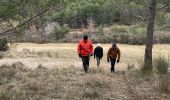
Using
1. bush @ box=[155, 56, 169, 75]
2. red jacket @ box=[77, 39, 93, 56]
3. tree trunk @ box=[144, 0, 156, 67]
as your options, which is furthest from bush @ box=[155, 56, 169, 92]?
red jacket @ box=[77, 39, 93, 56]

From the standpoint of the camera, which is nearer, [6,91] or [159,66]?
[6,91]

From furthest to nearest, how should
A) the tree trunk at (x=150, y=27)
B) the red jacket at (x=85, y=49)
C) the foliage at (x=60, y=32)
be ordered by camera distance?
the foliage at (x=60, y=32)
the red jacket at (x=85, y=49)
the tree trunk at (x=150, y=27)

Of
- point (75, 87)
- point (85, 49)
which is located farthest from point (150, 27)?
point (75, 87)

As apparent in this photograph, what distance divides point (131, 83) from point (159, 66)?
6.13ft

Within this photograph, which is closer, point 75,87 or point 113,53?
point 75,87

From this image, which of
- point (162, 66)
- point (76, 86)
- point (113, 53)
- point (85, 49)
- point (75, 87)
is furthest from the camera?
point (113, 53)

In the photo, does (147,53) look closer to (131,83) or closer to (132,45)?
(131,83)

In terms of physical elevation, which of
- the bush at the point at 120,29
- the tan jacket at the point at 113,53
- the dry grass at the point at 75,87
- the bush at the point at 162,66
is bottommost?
the dry grass at the point at 75,87

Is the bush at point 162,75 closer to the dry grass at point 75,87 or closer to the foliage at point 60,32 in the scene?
the dry grass at point 75,87

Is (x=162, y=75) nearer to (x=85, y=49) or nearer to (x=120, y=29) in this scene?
(x=85, y=49)

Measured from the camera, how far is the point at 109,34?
181ft

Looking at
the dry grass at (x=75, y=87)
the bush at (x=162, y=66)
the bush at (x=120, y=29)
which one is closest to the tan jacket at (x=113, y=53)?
the dry grass at (x=75, y=87)

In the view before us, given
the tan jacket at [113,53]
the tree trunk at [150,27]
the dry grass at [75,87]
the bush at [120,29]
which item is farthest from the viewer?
the bush at [120,29]

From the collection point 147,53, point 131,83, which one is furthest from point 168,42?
point 131,83
